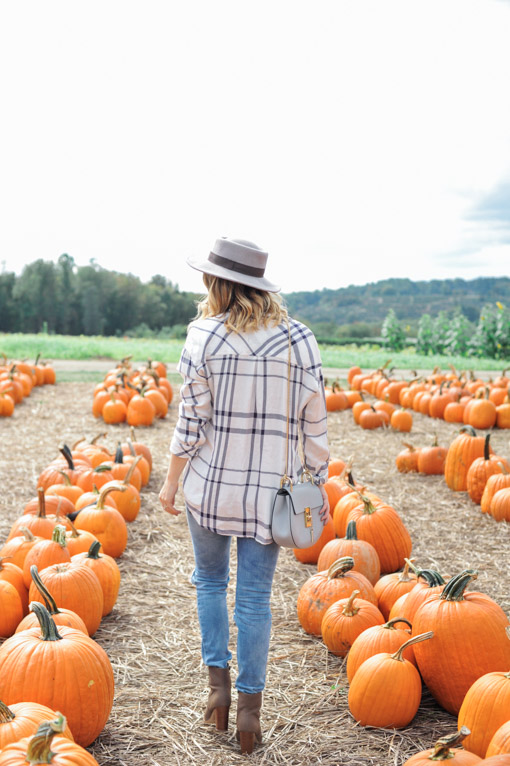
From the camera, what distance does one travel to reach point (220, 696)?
8.70ft

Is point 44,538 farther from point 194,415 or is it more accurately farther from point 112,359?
point 112,359

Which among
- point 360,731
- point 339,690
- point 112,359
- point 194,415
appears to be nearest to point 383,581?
point 339,690

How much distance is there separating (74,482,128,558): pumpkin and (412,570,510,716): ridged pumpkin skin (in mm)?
2158

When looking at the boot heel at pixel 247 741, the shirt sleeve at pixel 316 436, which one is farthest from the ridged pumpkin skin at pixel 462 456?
the boot heel at pixel 247 741

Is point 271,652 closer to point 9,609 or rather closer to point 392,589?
point 392,589

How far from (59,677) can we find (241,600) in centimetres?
69

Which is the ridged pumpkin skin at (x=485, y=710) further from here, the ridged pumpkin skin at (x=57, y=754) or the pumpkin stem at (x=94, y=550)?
the pumpkin stem at (x=94, y=550)

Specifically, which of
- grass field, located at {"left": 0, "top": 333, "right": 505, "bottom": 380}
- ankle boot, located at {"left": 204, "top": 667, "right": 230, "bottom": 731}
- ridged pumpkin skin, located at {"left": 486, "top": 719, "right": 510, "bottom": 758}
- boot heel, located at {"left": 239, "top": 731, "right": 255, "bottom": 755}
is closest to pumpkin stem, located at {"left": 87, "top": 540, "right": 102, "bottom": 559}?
ankle boot, located at {"left": 204, "top": 667, "right": 230, "bottom": 731}

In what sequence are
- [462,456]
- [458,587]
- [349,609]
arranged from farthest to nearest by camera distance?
1. [462,456]
2. [349,609]
3. [458,587]

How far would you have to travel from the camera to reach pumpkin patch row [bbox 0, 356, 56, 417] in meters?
9.80

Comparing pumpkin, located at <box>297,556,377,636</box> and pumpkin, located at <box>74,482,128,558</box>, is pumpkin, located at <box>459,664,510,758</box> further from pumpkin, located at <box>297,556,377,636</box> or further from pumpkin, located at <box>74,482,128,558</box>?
pumpkin, located at <box>74,482,128,558</box>

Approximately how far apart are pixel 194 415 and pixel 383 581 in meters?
1.64

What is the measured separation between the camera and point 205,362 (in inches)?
95.7

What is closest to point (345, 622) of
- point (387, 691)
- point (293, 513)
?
point (387, 691)
